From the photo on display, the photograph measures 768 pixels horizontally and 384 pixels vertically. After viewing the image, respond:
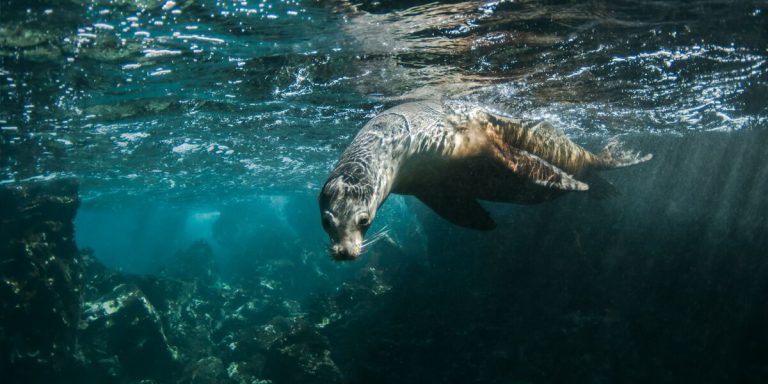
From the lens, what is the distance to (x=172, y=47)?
6.89 metres

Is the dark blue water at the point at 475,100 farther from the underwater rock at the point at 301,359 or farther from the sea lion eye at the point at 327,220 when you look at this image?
the sea lion eye at the point at 327,220

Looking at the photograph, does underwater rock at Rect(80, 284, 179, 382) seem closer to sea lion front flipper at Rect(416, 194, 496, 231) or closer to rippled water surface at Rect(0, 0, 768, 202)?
rippled water surface at Rect(0, 0, 768, 202)

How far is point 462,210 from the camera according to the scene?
554 cm

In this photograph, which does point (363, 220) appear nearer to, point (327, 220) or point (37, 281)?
point (327, 220)

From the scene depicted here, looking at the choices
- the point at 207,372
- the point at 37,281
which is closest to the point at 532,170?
the point at 207,372

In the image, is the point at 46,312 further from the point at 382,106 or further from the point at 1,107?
the point at 382,106

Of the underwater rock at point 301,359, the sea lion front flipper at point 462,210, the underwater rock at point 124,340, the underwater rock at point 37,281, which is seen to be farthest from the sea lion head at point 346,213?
the underwater rock at point 124,340

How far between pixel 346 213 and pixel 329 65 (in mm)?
6209

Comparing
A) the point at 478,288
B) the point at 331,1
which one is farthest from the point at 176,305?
the point at 331,1

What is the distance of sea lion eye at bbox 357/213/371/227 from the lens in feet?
9.40

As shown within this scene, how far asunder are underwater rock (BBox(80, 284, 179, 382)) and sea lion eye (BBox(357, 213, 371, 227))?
15.8m

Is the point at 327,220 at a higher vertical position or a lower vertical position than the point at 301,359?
higher

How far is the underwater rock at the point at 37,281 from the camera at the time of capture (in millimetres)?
12305

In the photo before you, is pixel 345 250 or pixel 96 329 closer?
pixel 345 250
